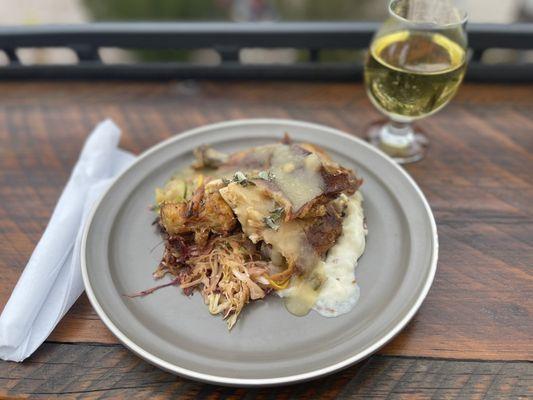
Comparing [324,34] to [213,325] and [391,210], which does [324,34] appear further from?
[213,325]

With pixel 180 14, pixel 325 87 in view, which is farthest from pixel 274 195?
pixel 180 14

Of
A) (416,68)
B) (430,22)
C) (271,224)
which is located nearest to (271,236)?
(271,224)

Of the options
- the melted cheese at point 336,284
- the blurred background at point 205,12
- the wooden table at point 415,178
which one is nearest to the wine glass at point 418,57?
the wooden table at point 415,178

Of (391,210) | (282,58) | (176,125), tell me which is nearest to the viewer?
(391,210)

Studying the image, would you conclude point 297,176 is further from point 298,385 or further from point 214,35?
point 214,35

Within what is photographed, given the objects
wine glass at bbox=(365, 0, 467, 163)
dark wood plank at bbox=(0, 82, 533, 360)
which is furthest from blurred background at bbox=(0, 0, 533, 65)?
wine glass at bbox=(365, 0, 467, 163)
